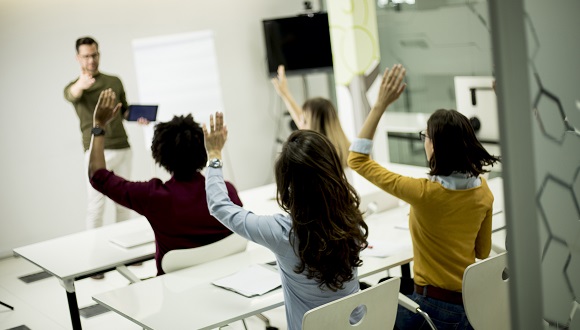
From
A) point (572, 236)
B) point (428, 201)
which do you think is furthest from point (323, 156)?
point (572, 236)

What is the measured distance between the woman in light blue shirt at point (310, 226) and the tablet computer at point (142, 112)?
2.05m

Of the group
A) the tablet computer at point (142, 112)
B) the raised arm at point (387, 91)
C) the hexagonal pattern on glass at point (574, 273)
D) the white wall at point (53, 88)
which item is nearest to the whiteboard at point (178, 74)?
the white wall at point (53, 88)

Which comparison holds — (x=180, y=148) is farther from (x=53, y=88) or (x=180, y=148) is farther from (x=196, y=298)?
(x=53, y=88)

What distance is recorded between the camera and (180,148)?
351cm

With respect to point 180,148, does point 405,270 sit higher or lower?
lower

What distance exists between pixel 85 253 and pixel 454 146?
77.0 inches

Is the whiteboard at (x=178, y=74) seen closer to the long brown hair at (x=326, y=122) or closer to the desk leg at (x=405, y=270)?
the long brown hair at (x=326, y=122)

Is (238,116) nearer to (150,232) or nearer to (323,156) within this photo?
(150,232)

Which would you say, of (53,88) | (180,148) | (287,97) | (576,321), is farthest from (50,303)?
(576,321)

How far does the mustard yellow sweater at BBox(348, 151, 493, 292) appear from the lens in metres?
2.91

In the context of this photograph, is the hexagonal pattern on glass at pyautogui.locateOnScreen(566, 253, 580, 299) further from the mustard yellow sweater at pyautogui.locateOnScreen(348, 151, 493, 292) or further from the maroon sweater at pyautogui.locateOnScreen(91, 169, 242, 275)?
the maroon sweater at pyautogui.locateOnScreen(91, 169, 242, 275)

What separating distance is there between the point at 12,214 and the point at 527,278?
607 cm

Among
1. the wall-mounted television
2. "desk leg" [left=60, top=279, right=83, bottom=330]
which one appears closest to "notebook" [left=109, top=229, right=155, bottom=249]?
"desk leg" [left=60, top=279, right=83, bottom=330]

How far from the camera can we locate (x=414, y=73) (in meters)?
6.25
